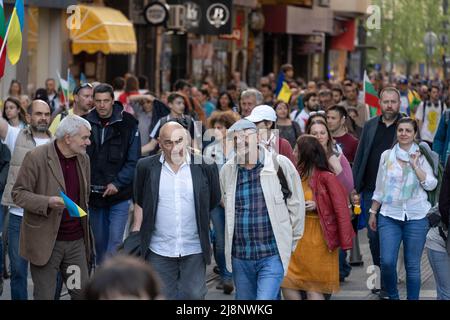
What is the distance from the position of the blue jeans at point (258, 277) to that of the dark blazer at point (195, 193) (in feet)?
0.84

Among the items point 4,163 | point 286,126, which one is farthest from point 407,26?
point 4,163

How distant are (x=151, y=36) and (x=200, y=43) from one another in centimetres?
445

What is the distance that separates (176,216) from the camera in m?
8.67

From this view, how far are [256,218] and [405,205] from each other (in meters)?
2.11

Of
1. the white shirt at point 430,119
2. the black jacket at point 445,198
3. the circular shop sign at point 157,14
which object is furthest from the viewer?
the circular shop sign at point 157,14

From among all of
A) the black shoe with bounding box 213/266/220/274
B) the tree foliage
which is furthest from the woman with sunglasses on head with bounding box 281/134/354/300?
the tree foliage

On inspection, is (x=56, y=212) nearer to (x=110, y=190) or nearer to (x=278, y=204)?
(x=278, y=204)

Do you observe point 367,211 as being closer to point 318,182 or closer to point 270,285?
point 318,182

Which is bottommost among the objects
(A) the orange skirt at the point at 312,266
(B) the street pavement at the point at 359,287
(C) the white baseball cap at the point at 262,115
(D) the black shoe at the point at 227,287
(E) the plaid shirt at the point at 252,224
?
(B) the street pavement at the point at 359,287

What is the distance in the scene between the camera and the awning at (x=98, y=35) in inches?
1022

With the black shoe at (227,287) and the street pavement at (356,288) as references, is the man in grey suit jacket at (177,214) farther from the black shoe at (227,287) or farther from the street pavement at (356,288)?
the black shoe at (227,287)

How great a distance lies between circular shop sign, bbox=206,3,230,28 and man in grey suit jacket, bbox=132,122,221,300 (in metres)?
25.4

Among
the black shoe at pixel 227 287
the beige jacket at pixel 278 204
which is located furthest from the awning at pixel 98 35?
the beige jacket at pixel 278 204
